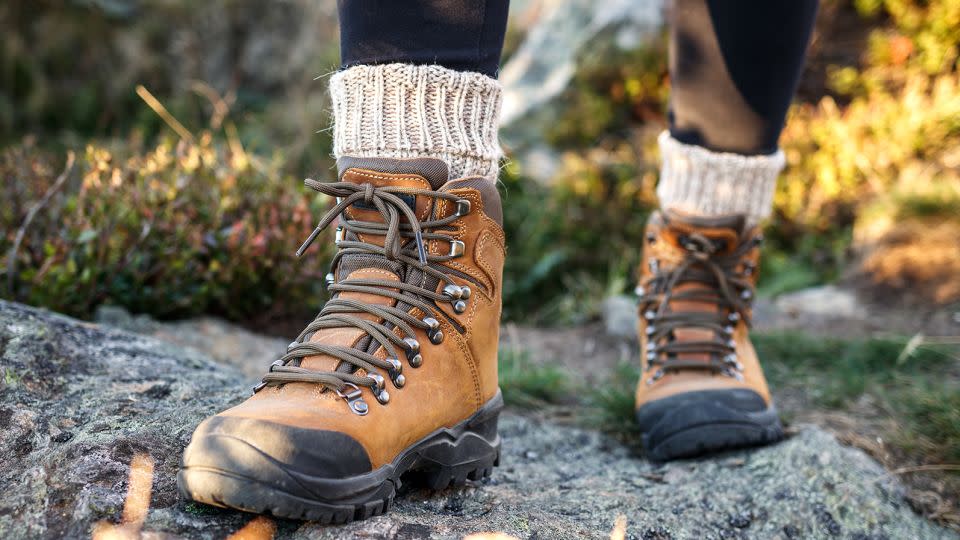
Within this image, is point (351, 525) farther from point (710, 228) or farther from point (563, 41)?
point (563, 41)

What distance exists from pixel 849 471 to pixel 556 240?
304 centimetres

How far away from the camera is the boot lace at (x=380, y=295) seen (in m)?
1.29

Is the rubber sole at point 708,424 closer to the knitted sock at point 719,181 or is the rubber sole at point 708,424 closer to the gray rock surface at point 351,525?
the gray rock surface at point 351,525

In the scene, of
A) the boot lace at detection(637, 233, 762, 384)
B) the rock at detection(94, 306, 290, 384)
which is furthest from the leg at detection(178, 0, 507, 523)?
the rock at detection(94, 306, 290, 384)

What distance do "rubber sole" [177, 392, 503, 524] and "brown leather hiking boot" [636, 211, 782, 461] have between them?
52cm

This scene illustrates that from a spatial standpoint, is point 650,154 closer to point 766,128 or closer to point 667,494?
point 766,128

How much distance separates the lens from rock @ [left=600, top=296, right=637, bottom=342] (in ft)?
11.8

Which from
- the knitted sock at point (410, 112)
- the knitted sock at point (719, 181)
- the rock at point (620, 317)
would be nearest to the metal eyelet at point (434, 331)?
the knitted sock at point (410, 112)

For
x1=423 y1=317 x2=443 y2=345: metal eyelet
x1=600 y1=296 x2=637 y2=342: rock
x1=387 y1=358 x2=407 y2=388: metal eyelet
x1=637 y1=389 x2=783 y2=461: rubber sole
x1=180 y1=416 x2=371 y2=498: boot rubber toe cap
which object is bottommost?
x1=600 y1=296 x2=637 y2=342: rock

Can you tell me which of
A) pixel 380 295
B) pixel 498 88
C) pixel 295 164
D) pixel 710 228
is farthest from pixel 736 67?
pixel 295 164

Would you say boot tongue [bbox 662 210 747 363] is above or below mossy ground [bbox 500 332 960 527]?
above

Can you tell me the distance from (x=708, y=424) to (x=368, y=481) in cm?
93

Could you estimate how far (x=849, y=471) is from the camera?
1.74m

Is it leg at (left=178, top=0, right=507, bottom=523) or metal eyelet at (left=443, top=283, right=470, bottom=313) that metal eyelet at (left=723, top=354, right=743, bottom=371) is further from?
metal eyelet at (left=443, top=283, right=470, bottom=313)
